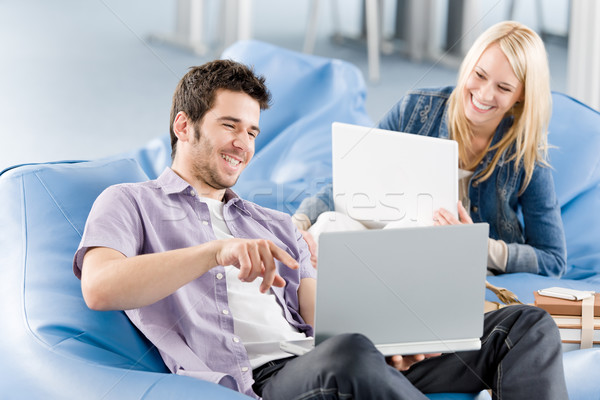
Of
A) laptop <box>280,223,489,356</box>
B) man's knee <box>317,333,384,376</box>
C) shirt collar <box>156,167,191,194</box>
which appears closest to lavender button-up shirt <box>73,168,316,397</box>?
shirt collar <box>156,167,191,194</box>

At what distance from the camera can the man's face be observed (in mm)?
1593

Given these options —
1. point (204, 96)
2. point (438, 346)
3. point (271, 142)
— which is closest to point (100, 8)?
point (271, 142)

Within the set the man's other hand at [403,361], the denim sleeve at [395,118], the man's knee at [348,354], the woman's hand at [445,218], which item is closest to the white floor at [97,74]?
the denim sleeve at [395,118]

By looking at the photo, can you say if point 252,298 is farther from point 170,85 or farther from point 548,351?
point 170,85

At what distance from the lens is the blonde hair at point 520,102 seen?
2131 mm

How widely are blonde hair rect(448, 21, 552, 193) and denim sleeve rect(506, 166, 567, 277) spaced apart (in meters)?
0.03

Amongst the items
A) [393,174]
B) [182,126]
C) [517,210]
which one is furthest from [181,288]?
[517,210]

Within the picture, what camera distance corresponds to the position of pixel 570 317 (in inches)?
68.4

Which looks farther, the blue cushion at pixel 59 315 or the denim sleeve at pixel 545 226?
the denim sleeve at pixel 545 226

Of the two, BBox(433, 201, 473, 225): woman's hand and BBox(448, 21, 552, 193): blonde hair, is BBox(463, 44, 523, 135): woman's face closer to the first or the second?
BBox(448, 21, 552, 193): blonde hair

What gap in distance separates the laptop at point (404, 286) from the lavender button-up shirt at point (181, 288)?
0.41 feet

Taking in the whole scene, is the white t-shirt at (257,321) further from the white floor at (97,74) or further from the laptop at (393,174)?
the white floor at (97,74)

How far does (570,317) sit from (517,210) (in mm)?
598

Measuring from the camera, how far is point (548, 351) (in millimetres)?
1451
